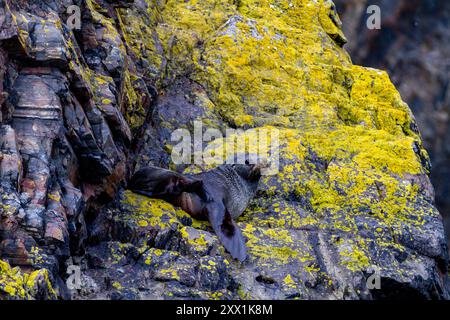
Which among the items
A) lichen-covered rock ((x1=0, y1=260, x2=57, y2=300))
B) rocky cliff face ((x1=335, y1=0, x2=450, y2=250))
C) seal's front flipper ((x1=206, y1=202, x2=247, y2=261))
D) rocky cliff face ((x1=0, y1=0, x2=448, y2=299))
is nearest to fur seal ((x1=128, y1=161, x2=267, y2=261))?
seal's front flipper ((x1=206, y1=202, x2=247, y2=261))

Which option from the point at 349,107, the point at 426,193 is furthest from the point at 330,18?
the point at 426,193

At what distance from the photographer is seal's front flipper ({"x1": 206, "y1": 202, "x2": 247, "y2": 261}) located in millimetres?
5953

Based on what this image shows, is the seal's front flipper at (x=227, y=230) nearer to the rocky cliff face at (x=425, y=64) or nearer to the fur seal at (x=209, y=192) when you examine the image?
the fur seal at (x=209, y=192)

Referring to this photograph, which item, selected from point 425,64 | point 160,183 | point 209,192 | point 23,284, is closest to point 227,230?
point 209,192

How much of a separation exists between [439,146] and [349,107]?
10.0 metres

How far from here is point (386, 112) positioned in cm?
921

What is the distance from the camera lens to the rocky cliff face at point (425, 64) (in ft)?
59.1

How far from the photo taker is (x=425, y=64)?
1816 cm

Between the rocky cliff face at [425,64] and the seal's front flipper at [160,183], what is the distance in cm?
1249

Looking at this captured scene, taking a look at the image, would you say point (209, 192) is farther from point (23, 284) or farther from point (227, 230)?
point (23, 284)

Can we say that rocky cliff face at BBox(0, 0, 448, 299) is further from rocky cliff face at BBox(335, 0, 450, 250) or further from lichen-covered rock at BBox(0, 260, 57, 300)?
rocky cliff face at BBox(335, 0, 450, 250)

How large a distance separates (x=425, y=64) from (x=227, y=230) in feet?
44.7

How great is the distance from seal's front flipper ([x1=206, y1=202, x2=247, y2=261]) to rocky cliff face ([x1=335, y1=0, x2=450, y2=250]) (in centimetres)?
1264
